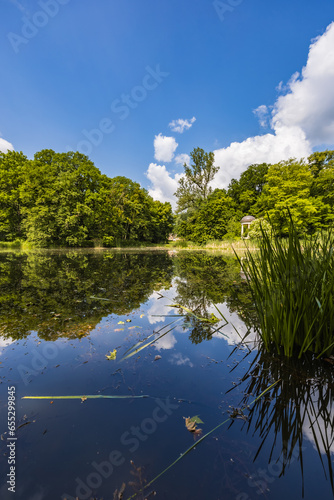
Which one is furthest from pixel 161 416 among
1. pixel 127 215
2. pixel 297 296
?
pixel 127 215

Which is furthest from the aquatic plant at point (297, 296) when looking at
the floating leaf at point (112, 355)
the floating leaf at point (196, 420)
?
the floating leaf at point (112, 355)

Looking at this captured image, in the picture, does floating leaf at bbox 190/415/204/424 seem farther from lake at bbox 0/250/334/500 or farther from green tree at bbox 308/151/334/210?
green tree at bbox 308/151/334/210

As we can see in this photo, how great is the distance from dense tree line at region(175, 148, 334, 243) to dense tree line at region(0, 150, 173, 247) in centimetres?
1233

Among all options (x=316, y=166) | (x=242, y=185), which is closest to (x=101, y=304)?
(x=316, y=166)

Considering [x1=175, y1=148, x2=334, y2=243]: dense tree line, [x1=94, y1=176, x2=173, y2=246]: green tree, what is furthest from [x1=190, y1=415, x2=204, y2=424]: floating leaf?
[x1=94, y1=176, x2=173, y2=246]: green tree

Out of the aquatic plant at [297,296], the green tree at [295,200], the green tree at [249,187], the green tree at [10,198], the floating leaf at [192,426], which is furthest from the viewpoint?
the green tree at [249,187]

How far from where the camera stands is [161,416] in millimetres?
1649

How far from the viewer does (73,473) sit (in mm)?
1212

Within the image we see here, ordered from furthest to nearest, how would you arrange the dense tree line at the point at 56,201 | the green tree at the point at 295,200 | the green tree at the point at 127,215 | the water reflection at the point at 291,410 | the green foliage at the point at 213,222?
the green foliage at the point at 213,222 → the green tree at the point at 127,215 → the dense tree line at the point at 56,201 → the green tree at the point at 295,200 → the water reflection at the point at 291,410

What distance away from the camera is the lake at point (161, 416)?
117cm

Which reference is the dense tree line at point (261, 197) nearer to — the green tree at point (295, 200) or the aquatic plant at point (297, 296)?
the green tree at point (295, 200)

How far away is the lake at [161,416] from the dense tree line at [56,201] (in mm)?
24709

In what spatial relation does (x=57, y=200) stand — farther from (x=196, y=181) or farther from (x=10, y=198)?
(x=196, y=181)

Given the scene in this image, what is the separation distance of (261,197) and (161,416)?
Result: 35382mm
